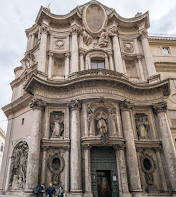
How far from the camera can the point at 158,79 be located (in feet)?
53.5

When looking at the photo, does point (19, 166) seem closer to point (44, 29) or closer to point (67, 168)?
point (67, 168)

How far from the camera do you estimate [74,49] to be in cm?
→ 1689

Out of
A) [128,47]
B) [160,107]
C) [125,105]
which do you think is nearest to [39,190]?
[125,105]

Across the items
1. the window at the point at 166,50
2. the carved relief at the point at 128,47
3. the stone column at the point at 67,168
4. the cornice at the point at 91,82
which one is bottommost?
the stone column at the point at 67,168

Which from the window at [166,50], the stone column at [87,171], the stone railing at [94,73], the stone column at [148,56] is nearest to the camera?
the stone column at [87,171]

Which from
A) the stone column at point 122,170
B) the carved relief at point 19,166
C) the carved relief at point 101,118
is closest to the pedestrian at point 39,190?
the carved relief at point 19,166

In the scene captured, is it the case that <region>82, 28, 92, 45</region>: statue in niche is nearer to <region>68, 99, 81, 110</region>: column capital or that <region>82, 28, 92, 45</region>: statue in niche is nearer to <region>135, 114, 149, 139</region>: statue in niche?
<region>68, 99, 81, 110</region>: column capital

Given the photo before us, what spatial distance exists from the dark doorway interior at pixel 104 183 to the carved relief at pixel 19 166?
5709mm

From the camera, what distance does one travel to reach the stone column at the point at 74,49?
16109 mm

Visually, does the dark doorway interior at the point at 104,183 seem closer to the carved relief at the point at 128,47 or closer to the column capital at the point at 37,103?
the column capital at the point at 37,103

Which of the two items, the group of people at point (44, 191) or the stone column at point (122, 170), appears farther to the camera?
the stone column at point (122, 170)

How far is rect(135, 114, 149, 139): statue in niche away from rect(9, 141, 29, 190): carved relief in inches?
359

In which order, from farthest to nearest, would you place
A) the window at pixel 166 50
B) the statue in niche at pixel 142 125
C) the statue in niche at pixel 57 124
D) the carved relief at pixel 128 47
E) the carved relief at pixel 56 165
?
the window at pixel 166 50
the carved relief at pixel 128 47
the statue in niche at pixel 142 125
the statue in niche at pixel 57 124
the carved relief at pixel 56 165

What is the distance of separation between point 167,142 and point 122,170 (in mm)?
4192
